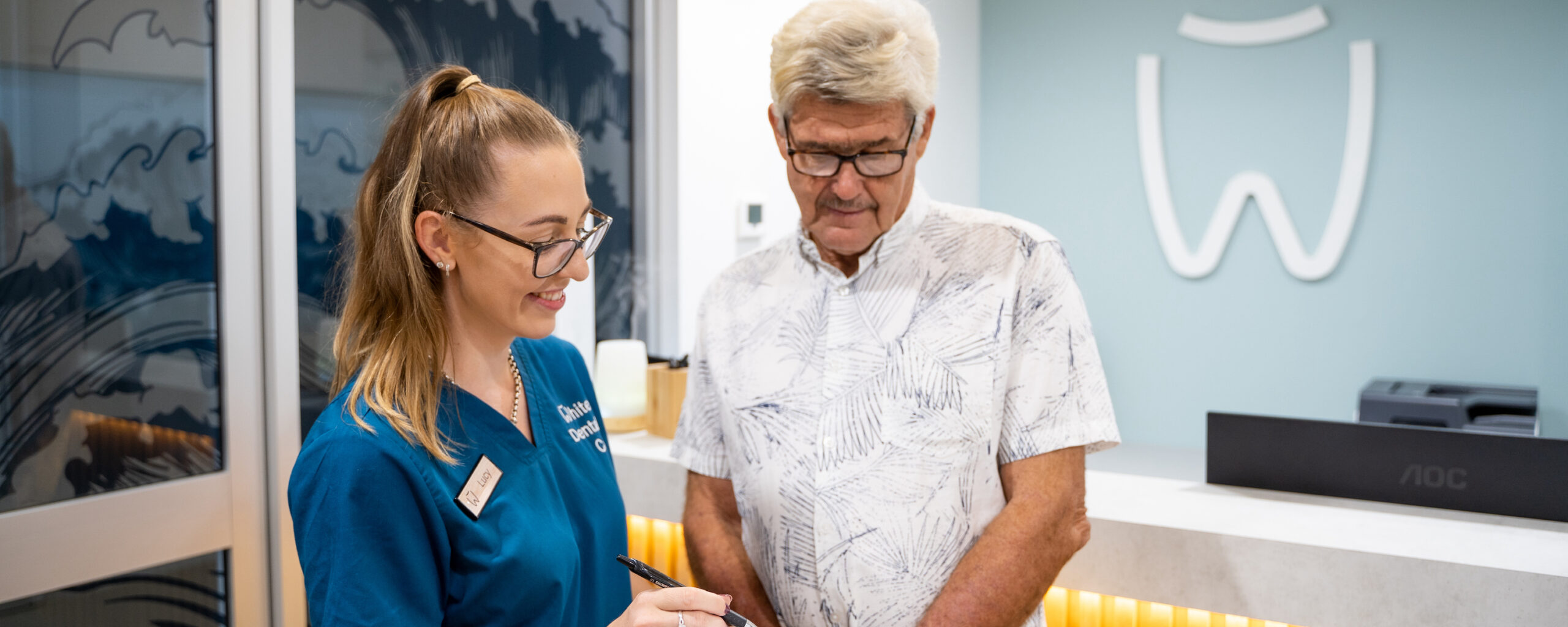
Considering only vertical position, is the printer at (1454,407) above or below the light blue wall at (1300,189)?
below

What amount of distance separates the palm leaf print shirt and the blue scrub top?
258 mm

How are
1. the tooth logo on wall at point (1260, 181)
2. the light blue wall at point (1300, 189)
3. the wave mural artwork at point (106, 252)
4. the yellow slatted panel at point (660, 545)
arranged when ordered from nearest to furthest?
the wave mural artwork at point (106, 252), the yellow slatted panel at point (660, 545), the light blue wall at point (1300, 189), the tooth logo on wall at point (1260, 181)

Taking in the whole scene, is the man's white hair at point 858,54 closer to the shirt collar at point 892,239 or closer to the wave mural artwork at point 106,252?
the shirt collar at point 892,239

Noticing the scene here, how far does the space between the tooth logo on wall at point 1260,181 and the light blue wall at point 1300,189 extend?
45 millimetres

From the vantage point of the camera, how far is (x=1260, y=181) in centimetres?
418

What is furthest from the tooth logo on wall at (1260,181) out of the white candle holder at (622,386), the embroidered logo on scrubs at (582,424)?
the embroidered logo on scrubs at (582,424)

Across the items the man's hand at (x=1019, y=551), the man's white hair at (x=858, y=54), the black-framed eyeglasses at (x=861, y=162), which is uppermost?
the man's white hair at (x=858, y=54)

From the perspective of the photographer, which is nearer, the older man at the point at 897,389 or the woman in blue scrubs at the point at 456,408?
the woman in blue scrubs at the point at 456,408

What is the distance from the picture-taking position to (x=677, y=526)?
7.43 ft

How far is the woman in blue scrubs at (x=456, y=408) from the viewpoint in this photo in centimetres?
99

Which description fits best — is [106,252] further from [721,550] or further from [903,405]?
[903,405]

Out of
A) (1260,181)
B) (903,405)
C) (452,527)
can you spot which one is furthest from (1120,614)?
(1260,181)

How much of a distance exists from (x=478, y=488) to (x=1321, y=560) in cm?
129

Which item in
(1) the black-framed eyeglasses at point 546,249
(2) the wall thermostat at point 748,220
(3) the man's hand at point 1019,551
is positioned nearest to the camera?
(1) the black-framed eyeglasses at point 546,249
